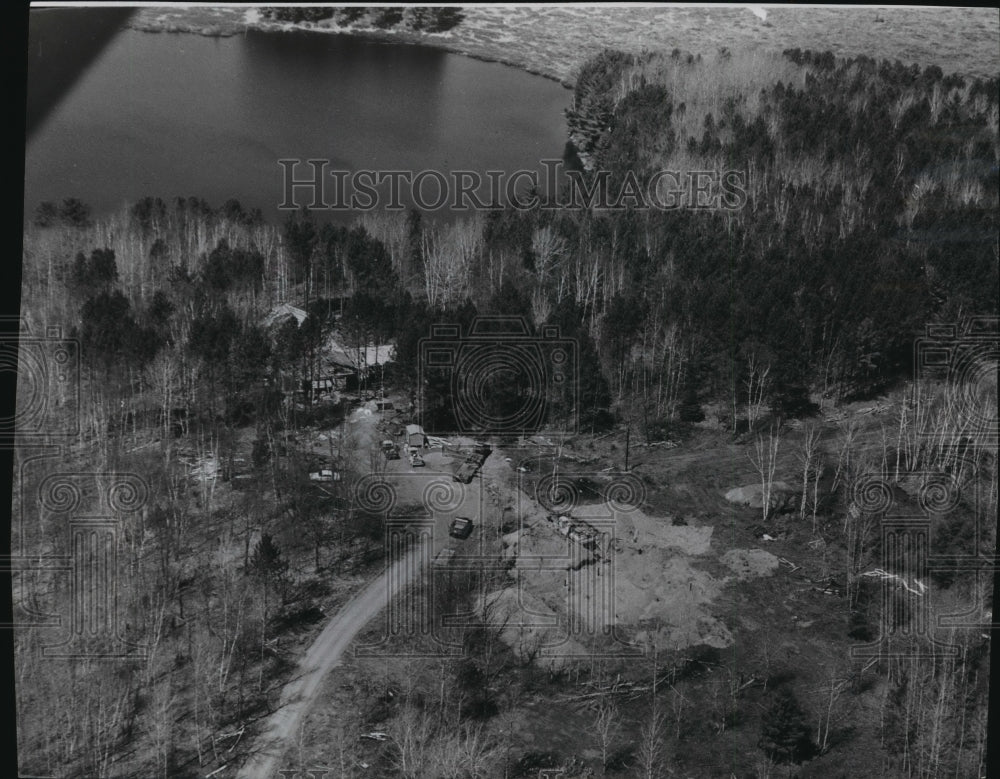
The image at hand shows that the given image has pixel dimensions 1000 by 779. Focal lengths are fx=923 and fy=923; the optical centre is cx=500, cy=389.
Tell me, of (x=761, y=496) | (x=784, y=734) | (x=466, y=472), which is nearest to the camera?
(x=784, y=734)

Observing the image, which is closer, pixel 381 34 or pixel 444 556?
pixel 444 556

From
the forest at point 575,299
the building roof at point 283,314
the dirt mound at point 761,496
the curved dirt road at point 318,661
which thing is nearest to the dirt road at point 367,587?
the curved dirt road at point 318,661

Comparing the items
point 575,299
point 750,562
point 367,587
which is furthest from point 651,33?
point 367,587

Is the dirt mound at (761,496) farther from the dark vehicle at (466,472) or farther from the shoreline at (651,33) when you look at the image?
the shoreline at (651,33)

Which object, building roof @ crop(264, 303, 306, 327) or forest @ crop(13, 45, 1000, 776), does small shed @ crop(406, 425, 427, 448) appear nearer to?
forest @ crop(13, 45, 1000, 776)

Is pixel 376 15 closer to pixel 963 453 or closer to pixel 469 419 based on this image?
pixel 469 419

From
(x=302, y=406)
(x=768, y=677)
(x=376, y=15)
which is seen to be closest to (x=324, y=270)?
(x=302, y=406)

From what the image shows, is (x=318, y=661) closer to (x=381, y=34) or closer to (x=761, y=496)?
(x=761, y=496)
